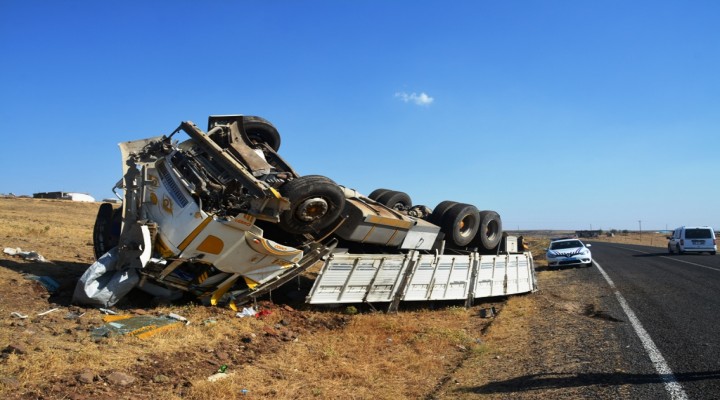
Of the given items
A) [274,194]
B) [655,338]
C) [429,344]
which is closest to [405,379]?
[429,344]

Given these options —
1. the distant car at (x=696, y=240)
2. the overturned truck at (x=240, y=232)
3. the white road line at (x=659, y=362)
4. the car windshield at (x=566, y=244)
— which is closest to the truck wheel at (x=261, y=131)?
the overturned truck at (x=240, y=232)

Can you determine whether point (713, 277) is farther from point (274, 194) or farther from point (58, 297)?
point (58, 297)

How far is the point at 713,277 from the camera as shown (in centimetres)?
1368

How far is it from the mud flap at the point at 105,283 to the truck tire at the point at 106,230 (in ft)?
3.19

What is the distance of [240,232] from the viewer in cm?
707

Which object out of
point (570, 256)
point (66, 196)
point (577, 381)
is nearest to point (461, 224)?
point (577, 381)

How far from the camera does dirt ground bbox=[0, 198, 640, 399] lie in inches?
188

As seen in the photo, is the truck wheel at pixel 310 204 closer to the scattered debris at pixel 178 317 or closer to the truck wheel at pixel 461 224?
the scattered debris at pixel 178 317

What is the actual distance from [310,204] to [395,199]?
174 inches

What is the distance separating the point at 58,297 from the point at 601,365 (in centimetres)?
725

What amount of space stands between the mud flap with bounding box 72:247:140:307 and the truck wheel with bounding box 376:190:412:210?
18.2ft

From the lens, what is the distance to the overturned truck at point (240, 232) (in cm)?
712

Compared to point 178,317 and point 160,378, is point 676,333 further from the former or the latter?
point 178,317

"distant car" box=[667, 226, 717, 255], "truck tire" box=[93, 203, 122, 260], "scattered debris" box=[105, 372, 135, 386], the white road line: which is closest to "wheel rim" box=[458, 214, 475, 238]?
the white road line
